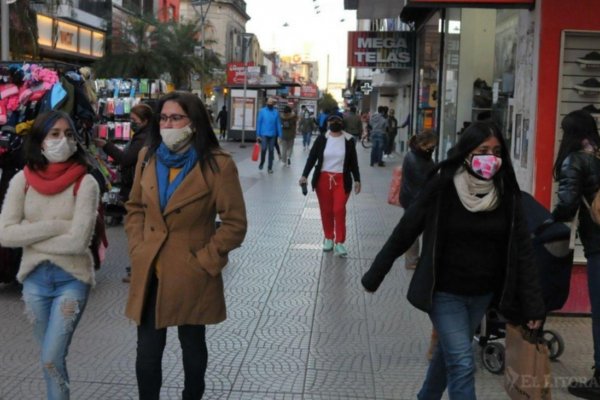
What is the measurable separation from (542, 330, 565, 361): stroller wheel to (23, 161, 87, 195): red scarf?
11.5ft

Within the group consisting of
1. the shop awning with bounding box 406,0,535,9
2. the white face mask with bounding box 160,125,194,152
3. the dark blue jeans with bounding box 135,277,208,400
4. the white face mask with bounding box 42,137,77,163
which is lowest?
the dark blue jeans with bounding box 135,277,208,400

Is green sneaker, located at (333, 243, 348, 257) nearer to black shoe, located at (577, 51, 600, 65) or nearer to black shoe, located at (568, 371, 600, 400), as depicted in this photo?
black shoe, located at (577, 51, 600, 65)

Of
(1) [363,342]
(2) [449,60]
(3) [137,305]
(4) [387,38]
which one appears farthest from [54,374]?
(4) [387,38]

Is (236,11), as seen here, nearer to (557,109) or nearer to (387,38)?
(387,38)

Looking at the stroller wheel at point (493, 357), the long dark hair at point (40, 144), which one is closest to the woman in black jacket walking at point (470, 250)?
the stroller wheel at point (493, 357)

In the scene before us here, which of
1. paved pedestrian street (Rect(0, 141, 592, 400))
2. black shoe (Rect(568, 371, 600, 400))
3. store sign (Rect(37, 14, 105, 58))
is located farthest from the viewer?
store sign (Rect(37, 14, 105, 58))

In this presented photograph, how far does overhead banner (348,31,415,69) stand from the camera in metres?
20.7

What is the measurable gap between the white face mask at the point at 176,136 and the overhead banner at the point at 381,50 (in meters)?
17.0

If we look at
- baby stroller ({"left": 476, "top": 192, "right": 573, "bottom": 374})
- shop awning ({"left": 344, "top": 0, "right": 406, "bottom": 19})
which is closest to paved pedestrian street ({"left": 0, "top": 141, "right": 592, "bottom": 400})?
baby stroller ({"left": 476, "top": 192, "right": 573, "bottom": 374})

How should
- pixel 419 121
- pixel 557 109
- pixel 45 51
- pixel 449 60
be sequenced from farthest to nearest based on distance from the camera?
pixel 45 51, pixel 419 121, pixel 449 60, pixel 557 109

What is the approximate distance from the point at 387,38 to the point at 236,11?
65765 mm

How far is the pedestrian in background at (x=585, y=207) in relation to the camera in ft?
17.3

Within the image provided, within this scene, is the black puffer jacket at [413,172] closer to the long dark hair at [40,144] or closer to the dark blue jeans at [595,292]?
the dark blue jeans at [595,292]

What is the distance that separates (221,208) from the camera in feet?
13.5
